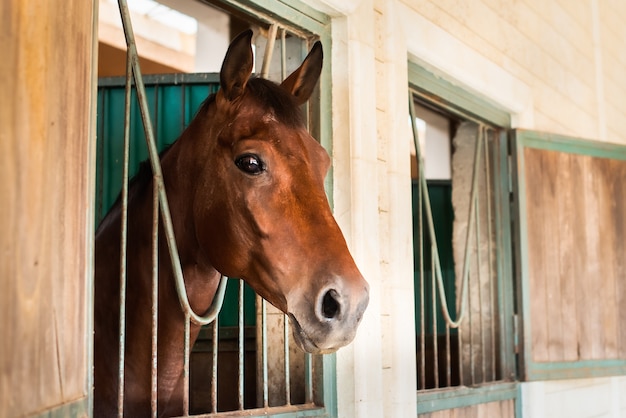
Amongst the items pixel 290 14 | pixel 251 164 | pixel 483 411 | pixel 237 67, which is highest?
pixel 290 14

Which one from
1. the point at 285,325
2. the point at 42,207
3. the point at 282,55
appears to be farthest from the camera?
the point at 282,55

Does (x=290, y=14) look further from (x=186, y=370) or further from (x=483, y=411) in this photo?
(x=483, y=411)

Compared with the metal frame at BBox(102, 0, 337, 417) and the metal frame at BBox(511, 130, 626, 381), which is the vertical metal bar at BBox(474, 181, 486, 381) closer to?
the metal frame at BBox(511, 130, 626, 381)

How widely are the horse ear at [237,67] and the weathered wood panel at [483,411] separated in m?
1.67

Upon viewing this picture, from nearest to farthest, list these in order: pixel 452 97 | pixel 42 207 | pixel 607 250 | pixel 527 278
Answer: pixel 42 207 → pixel 452 97 → pixel 527 278 → pixel 607 250

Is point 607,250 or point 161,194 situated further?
point 607,250

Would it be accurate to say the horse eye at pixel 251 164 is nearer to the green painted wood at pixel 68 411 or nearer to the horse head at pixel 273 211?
the horse head at pixel 273 211

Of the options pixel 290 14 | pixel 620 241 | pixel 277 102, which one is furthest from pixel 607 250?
pixel 277 102

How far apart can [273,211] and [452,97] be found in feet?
6.19

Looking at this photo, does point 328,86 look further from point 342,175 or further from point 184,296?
point 184,296

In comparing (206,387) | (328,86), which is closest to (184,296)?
(328,86)

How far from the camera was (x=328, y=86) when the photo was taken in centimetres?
280

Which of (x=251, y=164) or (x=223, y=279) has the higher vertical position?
(x=251, y=164)

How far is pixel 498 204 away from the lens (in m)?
4.02
